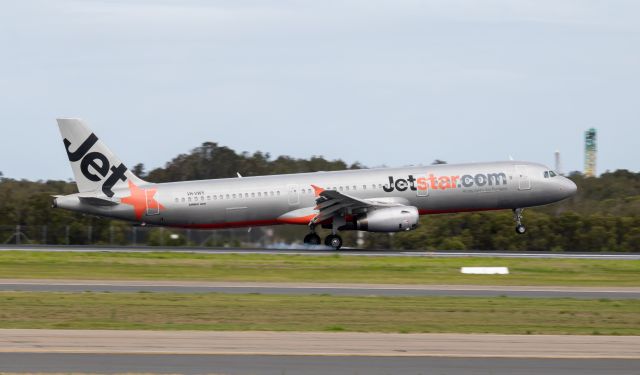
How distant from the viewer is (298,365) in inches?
732

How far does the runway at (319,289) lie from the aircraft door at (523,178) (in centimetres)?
1768

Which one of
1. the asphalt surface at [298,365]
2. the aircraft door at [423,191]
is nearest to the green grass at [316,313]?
the asphalt surface at [298,365]

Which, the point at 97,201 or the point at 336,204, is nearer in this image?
the point at 336,204

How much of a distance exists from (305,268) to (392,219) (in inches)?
353

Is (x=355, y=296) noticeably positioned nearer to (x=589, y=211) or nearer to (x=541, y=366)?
(x=541, y=366)

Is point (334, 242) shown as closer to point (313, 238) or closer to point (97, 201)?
point (313, 238)

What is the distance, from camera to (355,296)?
102ft

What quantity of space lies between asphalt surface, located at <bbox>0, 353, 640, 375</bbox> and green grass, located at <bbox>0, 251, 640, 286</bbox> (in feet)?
55.4

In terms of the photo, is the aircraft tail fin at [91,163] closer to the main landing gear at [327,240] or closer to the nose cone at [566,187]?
the main landing gear at [327,240]

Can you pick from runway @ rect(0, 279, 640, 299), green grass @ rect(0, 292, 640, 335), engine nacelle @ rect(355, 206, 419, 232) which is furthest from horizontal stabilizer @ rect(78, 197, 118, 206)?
green grass @ rect(0, 292, 640, 335)

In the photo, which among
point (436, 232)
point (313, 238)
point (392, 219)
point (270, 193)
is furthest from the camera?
point (436, 232)

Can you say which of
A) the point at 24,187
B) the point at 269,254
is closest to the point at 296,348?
the point at 269,254

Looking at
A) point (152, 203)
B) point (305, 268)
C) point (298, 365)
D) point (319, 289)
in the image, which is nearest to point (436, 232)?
point (152, 203)

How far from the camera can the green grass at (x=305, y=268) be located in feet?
123
